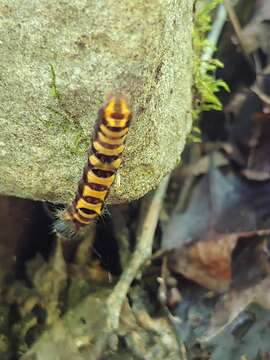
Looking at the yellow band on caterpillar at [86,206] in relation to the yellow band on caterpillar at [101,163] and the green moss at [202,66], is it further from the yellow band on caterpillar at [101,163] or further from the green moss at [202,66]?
the green moss at [202,66]

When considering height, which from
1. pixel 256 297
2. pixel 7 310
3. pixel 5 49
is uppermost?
pixel 5 49

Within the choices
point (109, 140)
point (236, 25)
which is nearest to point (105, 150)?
point (109, 140)


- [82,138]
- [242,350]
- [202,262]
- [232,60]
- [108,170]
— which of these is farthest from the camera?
[232,60]

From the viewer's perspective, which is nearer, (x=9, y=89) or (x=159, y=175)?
(x=9, y=89)

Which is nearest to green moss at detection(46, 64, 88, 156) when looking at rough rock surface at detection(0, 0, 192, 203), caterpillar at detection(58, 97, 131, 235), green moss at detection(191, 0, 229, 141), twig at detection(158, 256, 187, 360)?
rough rock surface at detection(0, 0, 192, 203)

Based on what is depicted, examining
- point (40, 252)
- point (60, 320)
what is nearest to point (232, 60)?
point (40, 252)

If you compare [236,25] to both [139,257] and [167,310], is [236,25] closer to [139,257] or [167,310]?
[139,257]

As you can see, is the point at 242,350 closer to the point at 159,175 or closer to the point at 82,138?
the point at 159,175
